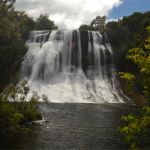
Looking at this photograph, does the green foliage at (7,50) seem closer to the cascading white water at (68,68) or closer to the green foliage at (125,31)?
the cascading white water at (68,68)

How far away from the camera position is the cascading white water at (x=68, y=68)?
33.8m

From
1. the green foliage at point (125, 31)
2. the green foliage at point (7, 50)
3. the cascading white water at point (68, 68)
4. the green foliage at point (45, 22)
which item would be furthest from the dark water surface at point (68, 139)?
the green foliage at point (45, 22)

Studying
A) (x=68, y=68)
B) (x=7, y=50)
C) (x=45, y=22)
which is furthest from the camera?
(x=45, y=22)

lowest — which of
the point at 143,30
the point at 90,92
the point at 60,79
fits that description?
the point at 90,92

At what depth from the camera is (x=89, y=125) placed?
12.6 metres

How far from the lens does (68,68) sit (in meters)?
41.7

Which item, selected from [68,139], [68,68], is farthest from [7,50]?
[68,68]

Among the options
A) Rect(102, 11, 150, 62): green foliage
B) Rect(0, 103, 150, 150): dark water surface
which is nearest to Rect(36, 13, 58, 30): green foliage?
Rect(102, 11, 150, 62): green foliage

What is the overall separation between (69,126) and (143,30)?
4068 centimetres

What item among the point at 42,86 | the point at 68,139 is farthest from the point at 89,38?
the point at 68,139

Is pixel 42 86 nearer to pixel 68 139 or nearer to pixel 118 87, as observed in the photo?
pixel 118 87

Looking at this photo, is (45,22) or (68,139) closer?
(68,139)

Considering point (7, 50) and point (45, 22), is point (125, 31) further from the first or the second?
point (7, 50)

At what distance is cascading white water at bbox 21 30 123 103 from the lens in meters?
33.8
